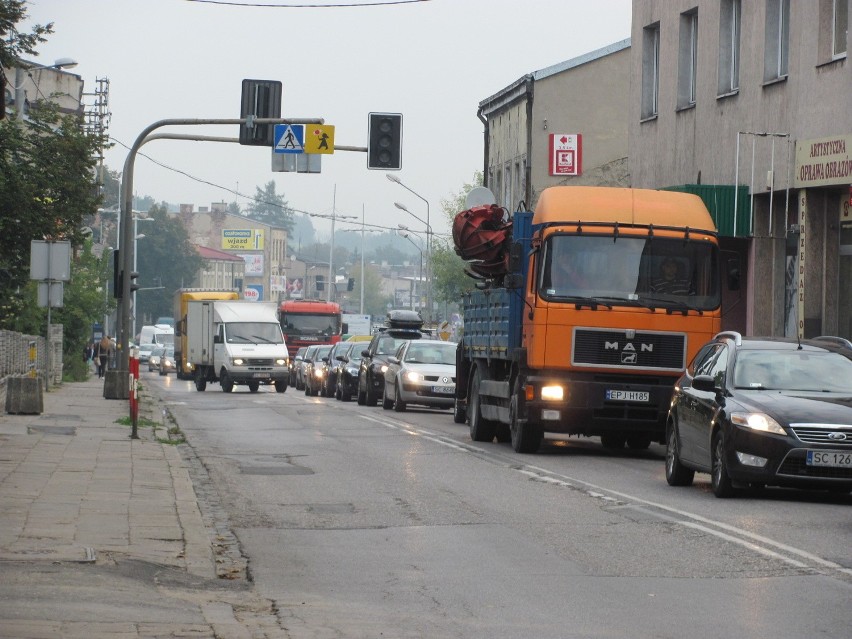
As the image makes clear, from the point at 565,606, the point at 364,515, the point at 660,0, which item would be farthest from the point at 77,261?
the point at 565,606

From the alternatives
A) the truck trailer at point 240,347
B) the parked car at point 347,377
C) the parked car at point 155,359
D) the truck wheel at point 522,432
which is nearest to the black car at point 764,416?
the truck wheel at point 522,432

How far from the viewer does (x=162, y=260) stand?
16050cm

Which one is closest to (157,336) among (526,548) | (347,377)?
(347,377)

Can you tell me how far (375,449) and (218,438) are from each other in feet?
11.5

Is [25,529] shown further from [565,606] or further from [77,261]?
[77,261]

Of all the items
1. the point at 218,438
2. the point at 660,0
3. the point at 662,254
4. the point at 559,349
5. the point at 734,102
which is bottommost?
the point at 218,438

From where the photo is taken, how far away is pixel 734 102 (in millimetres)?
30125

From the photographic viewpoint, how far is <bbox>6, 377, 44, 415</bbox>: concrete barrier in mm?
26719

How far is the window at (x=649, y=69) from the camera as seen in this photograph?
117 feet

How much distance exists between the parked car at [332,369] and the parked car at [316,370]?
0.42 meters

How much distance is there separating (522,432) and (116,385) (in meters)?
18.0

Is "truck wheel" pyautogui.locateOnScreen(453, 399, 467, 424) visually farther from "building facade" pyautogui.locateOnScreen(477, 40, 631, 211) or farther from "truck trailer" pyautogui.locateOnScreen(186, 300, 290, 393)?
"building facade" pyautogui.locateOnScreen(477, 40, 631, 211)

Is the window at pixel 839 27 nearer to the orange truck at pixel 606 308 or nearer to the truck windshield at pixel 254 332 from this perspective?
the orange truck at pixel 606 308

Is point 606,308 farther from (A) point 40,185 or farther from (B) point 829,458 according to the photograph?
(A) point 40,185
